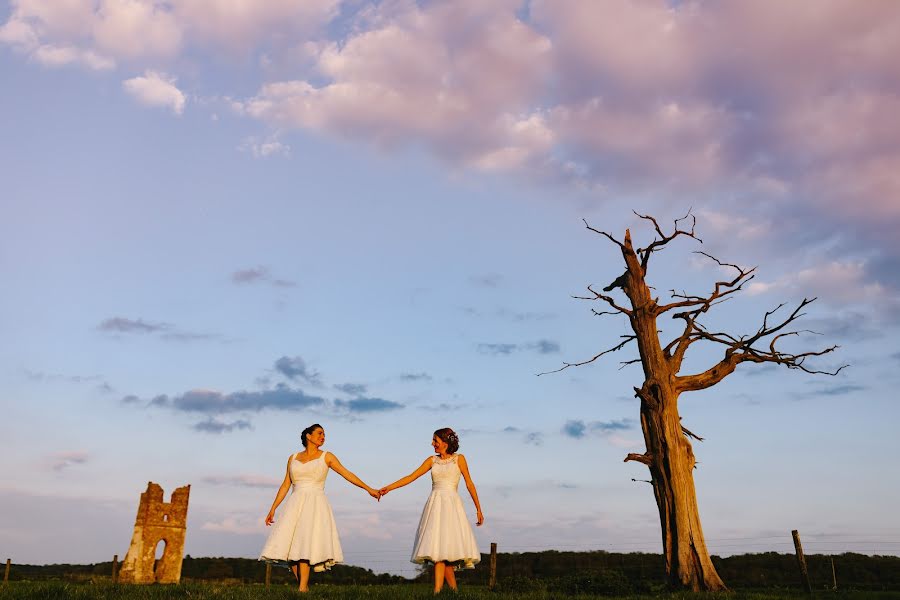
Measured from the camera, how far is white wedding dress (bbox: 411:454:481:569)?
419 inches

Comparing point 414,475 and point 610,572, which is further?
point 610,572

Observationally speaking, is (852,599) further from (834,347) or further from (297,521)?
(297,521)

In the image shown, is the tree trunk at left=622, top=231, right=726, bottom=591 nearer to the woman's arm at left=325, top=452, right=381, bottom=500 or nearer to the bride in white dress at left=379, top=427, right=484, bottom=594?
the bride in white dress at left=379, top=427, right=484, bottom=594

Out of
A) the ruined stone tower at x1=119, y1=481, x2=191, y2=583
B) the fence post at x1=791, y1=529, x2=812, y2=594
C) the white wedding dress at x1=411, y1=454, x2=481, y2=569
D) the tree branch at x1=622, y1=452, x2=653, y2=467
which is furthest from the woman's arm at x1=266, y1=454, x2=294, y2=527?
the ruined stone tower at x1=119, y1=481, x2=191, y2=583

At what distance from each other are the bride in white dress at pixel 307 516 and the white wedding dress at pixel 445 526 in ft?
3.20

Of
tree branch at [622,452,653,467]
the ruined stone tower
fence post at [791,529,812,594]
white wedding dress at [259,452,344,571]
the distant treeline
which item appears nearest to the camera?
white wedding dress at [259,452,344,571]

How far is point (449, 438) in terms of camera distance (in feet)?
36.8

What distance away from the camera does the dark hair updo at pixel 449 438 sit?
36.7 feet

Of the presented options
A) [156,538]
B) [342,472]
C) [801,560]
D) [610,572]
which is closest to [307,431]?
[342,472]

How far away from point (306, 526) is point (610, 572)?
8311 mm

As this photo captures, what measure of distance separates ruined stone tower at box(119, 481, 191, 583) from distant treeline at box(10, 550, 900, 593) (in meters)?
2.18

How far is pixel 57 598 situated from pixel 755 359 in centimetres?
1635

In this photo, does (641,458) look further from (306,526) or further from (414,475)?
(306,526)

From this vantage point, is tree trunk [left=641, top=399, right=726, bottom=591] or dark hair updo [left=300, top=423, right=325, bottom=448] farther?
tree trunk [left=641, top=399, right=726, bottom=591]
